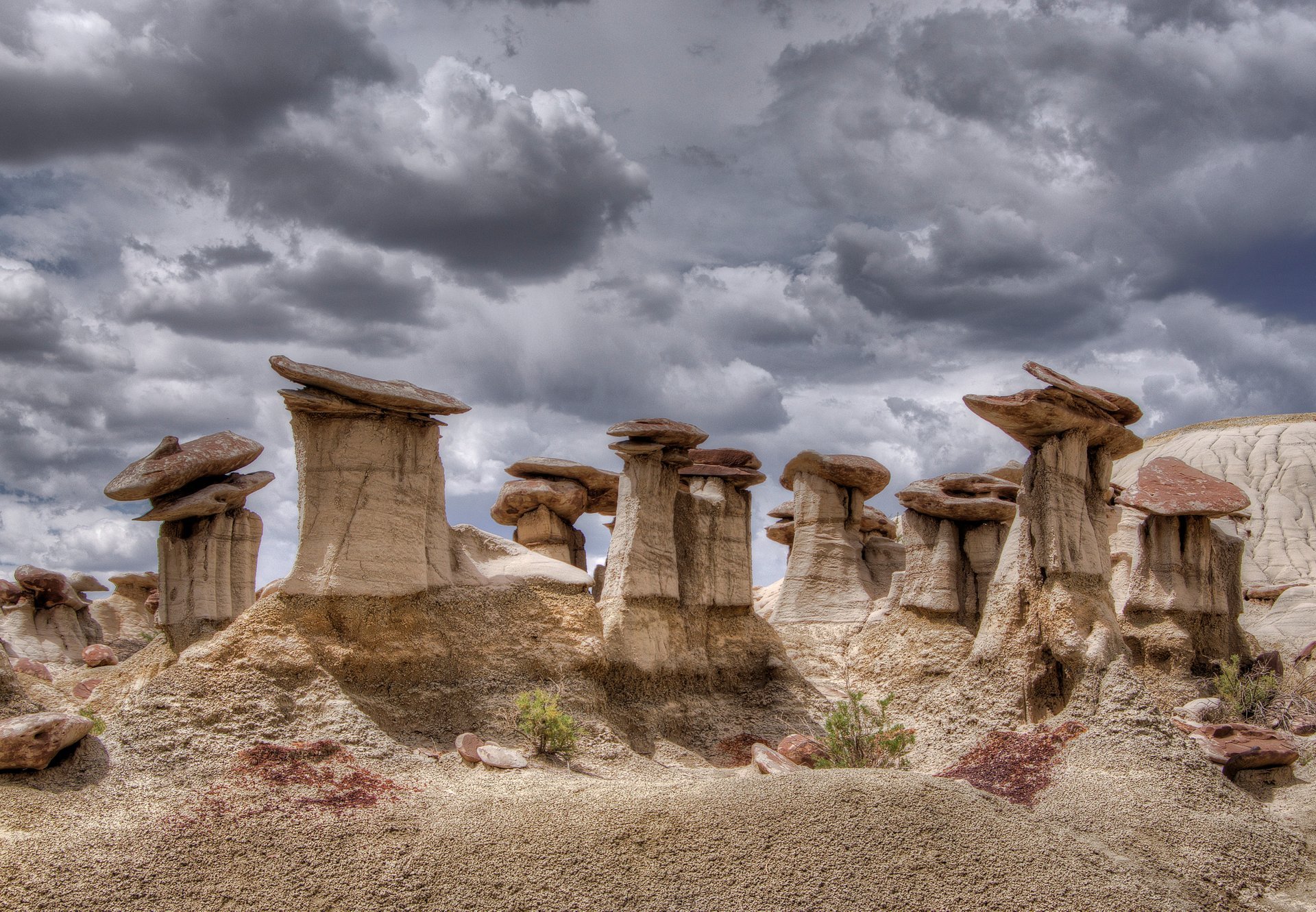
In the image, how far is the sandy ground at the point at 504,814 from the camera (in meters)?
7.93

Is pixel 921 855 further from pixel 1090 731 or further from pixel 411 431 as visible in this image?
pixel 411 431

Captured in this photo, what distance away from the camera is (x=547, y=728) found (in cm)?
1123

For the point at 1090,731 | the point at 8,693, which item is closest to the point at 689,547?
the point at 1090,731

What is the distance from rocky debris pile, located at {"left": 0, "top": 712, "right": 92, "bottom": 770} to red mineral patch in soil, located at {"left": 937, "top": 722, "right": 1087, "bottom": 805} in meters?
7.88

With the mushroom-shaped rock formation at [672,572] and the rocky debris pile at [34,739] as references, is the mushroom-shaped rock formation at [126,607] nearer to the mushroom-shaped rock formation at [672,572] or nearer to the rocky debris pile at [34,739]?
the mushroom-shaped rock formation at [672,572]

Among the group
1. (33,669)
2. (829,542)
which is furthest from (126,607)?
(829,542)

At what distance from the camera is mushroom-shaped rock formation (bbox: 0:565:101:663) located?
79.3ft

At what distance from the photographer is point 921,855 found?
8.46m

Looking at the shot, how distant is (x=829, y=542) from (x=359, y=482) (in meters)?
9.77

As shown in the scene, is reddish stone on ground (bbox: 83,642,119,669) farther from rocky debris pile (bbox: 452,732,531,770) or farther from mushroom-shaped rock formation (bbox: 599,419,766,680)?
rocky debris pile (bbox: 452,732,531,770)

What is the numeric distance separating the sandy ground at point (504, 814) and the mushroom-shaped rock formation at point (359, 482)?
0.37 meters

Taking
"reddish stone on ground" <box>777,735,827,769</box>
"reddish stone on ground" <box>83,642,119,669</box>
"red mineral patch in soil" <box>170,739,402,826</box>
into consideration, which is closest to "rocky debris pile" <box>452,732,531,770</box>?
"red mineral patch in soil" <box>170,739,402,826</box>

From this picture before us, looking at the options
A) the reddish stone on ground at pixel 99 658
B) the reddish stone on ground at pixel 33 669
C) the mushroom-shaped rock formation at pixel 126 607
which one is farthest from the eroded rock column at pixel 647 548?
the mushroom-shaped rock formation at pixel 126 607

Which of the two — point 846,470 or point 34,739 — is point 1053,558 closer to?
point 846,470
